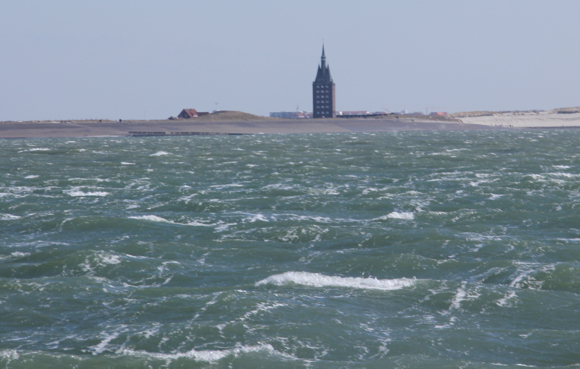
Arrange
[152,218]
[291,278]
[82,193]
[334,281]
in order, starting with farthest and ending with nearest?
[82,193], [152,218], [291,278], [334,281]

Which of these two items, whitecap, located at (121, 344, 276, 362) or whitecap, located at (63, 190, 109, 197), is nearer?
whitecap, located at (121, 344, 276, 362)

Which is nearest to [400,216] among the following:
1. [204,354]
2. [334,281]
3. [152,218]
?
[152,218]

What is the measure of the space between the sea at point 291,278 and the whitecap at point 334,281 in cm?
8

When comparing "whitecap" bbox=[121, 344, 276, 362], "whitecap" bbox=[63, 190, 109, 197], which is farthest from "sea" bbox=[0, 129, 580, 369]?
"whitecap" bbox=[63, 190, 109, 197]

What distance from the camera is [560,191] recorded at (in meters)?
45.6

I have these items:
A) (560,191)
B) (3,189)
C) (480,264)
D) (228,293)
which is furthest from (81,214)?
(560,191)

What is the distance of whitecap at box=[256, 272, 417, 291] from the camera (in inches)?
882

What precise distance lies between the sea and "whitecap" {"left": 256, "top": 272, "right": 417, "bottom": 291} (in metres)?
0.08

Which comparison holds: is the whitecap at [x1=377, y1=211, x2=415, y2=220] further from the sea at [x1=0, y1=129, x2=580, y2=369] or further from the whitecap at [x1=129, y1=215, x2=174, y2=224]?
the whitecap at [x1=129, y1=215, x2=174, y2=224]

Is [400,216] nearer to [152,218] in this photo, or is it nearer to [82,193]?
[152,218]

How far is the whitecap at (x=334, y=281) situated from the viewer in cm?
2241

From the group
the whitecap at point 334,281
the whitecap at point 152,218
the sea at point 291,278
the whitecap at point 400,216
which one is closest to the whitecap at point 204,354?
the sea at point 291,278

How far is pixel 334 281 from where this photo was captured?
2292 centimetres

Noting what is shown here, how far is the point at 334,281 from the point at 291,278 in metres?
1.48
